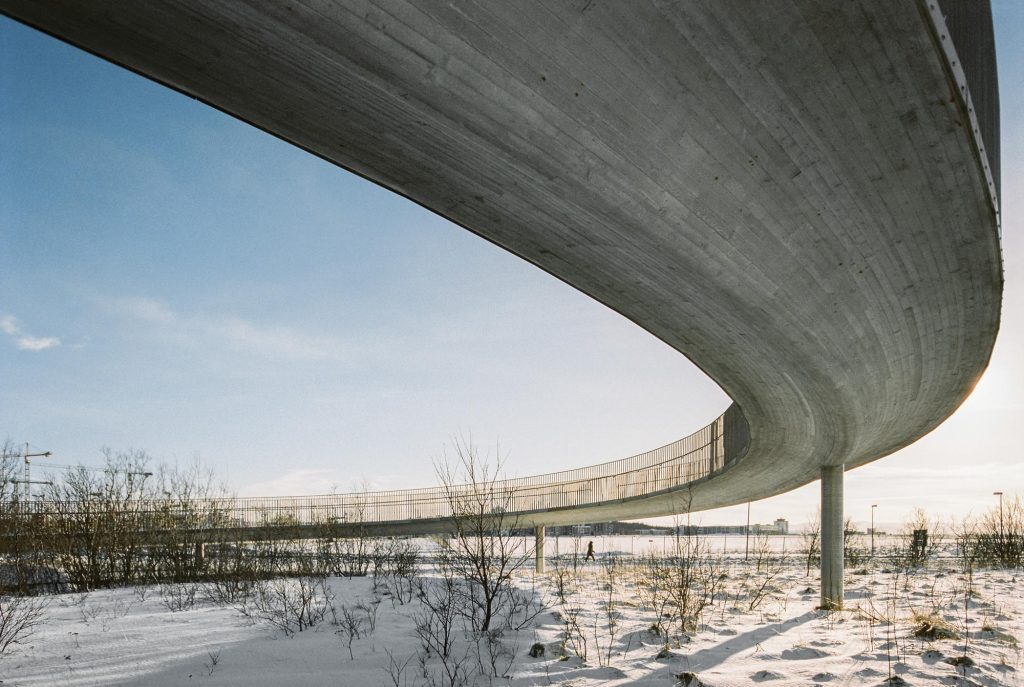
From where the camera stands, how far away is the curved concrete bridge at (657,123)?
3354 millimetres

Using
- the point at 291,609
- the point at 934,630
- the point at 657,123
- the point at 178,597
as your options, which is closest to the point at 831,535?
the point at 934,630

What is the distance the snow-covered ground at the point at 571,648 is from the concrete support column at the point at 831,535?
194cm

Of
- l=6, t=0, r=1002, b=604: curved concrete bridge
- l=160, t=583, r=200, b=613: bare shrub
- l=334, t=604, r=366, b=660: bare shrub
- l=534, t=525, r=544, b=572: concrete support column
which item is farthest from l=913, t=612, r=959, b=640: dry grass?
l=534, t=525, r=544, b=572: concrete support column

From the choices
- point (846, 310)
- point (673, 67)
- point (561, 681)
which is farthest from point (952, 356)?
point (673, 67)

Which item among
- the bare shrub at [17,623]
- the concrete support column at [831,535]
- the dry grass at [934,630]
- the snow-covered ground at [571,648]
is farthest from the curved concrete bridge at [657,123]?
the concrete support column at [831,535]

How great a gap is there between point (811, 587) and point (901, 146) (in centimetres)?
1550

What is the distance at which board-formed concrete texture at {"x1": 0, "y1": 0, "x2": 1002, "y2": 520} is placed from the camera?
3350mm

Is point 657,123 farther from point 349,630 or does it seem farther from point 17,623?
point 17,623

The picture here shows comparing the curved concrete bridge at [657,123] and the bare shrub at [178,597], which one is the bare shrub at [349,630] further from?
the curved concrete bridge at [657,123]

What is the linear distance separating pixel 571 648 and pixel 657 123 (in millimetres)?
6457

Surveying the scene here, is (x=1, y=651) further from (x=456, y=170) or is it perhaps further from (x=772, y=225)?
(x=772, y=225)

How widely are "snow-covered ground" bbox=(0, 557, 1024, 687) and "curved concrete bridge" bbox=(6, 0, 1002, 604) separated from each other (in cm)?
395

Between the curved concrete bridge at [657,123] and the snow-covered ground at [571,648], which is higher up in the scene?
the curved concrete bridge at [657,123]

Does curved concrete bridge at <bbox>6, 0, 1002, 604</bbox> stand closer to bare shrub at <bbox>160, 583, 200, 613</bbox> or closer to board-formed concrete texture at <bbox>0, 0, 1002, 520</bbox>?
board-formed concrete texture at <bbox>0, 0, 1002, 520</bbox>
